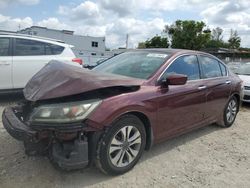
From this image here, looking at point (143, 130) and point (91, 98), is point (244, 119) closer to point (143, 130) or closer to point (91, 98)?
point (143, 130)

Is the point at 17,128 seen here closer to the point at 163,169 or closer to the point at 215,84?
the point at 163,169

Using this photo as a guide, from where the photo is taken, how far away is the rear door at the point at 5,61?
6.45 metres

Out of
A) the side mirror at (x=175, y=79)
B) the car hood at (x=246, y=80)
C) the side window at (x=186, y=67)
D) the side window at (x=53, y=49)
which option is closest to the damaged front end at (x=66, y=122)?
the side mirror at (x=175, y=79)

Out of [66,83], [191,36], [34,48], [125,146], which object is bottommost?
[125,146]

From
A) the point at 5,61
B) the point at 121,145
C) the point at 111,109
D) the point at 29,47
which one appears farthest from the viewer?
the point at 29,47

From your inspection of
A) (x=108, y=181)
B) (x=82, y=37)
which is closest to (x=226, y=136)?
(x=108, y=181)

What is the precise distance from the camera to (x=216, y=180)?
3.46 metres

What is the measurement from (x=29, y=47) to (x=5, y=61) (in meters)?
0.69

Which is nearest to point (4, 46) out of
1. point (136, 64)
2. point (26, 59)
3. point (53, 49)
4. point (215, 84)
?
point (26, 59)

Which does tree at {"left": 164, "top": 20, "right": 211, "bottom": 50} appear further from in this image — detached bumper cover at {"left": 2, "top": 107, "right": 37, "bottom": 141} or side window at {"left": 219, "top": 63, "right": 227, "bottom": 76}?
detached bumper cover at {"left": 2, "top": 107, "right": 37, "bottom": 141}

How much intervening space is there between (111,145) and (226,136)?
9.14 ft

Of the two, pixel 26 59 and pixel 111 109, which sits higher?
pixel 26 59

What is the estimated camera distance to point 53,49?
7.30 metres

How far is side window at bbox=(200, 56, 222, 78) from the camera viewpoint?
4848 mm
